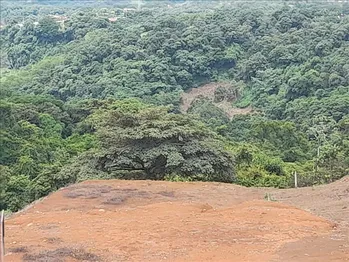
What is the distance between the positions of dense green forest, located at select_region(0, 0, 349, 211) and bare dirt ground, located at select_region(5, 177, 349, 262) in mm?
4004

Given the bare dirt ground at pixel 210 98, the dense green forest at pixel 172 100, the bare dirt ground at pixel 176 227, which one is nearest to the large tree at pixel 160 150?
the dense green forest at pixel 172 100

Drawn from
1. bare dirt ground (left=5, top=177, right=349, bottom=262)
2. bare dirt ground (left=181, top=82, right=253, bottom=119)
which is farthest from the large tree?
bare dirt ground (left=181, top=82, right=253, bottom=119)

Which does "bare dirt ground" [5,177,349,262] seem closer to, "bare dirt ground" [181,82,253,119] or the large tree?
the large tree

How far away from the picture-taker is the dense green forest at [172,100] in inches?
754

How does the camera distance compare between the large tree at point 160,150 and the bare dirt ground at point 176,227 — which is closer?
the bare dirt ground at point 176,227

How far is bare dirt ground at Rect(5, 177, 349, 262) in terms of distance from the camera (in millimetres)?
9375

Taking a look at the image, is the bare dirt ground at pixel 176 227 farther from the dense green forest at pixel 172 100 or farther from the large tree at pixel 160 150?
the dense green forest at pixel 172 100

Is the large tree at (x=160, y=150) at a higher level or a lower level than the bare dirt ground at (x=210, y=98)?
higher

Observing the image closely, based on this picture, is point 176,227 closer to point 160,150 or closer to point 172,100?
point 160,150

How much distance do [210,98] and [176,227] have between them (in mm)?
44459

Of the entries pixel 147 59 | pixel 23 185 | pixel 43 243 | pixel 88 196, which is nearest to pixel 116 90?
pixel 147 59

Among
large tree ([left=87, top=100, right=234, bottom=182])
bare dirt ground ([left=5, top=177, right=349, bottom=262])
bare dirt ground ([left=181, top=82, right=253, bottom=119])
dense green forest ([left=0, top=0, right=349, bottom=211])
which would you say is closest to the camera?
bare dirt ground ([left=5, top=177, right=349, bottom=262])

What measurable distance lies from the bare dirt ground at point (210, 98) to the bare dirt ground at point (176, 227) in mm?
36659

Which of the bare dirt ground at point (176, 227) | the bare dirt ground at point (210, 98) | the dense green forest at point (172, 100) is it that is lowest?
the bare dirt ground at point (210, 98)
